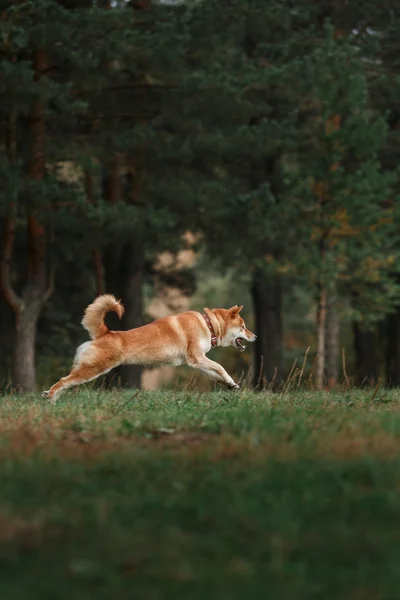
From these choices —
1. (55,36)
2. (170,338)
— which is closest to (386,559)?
(170,338)

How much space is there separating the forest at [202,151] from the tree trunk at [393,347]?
11.3 inches

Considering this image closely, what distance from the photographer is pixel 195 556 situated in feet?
16.0

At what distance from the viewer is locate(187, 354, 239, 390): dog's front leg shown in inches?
497

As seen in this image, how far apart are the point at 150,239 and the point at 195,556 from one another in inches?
718

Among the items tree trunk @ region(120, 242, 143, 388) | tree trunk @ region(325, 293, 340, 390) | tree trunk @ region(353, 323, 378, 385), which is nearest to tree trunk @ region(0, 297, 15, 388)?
tree trunk @ region(120, 242, 143, 388)

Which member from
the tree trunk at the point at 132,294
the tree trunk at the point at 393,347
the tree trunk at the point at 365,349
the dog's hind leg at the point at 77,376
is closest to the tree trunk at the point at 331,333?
the tree trunk at the point at 393,347

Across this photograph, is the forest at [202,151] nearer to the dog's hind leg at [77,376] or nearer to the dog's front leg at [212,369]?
the dog's front leg at [212,369]

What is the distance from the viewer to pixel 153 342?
12.8 m

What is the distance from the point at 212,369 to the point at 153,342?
30.7 inches

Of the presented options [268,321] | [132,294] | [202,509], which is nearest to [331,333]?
[268,321]

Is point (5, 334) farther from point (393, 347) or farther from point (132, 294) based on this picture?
point (393, 347)

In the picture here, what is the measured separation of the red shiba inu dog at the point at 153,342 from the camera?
1223cm

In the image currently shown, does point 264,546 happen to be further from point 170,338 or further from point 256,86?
point 256,86

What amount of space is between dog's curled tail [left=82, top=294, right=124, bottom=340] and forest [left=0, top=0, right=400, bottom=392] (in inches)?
295
